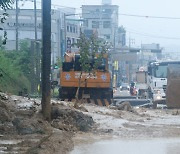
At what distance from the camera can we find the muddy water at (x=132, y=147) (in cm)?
1229

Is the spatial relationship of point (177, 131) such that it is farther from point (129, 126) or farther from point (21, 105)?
point (21, 105)

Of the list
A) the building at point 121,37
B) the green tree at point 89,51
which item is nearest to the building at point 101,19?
the building at point 121,37

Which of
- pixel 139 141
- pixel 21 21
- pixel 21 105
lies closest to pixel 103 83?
pixel 21 105

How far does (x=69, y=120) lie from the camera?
1544 centimetres

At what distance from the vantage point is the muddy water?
1229 cm

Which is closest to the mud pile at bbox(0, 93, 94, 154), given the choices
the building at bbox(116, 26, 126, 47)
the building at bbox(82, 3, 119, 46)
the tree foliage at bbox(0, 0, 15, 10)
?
the tree foliage at bbox(0, 0, 15, 10)

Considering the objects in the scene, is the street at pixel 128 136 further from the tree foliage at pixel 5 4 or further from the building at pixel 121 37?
the building at pixel 121 37

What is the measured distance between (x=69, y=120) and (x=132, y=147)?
294cm

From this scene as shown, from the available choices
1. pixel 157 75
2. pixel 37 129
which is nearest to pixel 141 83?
pixel 157 75

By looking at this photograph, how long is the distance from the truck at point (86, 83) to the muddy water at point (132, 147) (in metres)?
13.2

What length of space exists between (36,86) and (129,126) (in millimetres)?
25899

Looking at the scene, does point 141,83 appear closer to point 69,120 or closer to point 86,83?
point 86,83

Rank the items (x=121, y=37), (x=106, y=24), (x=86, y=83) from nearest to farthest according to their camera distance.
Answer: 1. (x=86, y=83)
2. (x=106, y=24)
3. (x=121, y=37)

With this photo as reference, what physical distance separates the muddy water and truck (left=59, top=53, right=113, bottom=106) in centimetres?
1325
